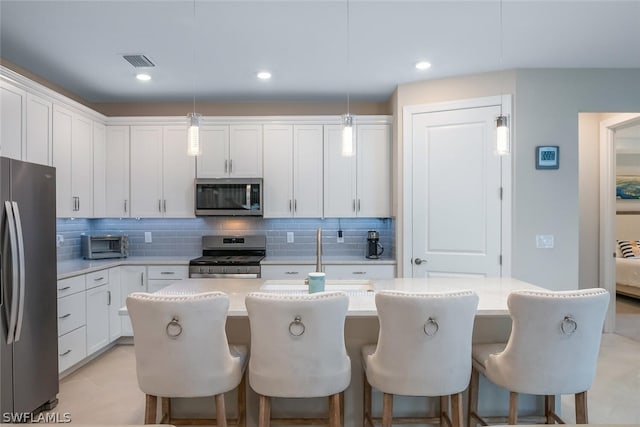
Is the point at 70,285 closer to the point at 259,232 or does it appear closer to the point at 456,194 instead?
the point at 259,232

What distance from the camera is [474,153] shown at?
3596mm

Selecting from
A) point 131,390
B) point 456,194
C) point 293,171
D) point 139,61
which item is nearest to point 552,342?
point 456,194

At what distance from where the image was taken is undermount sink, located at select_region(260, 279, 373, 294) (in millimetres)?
2438

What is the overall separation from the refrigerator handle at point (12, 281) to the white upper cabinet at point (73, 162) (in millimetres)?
1192

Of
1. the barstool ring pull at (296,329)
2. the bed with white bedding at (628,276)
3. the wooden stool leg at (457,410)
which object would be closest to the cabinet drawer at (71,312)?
the barstool ring pull at (296,329)

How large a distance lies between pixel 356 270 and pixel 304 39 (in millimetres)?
2236

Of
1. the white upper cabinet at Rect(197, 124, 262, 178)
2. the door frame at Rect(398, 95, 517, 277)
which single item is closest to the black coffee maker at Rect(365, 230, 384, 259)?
the door frame at Rect(398, 95, 517, 277)

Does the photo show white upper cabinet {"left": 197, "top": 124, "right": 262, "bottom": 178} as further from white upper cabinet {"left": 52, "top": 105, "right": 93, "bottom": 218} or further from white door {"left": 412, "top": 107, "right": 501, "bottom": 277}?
white door {"left": 412, "top": 107, "right": 501, "bottom": 277}

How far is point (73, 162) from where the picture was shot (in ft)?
12.0

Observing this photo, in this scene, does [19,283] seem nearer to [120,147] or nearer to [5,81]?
[5,81]

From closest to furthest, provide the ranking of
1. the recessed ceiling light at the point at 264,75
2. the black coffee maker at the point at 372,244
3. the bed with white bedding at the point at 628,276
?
the recessed ceiling light at the point at 264,75, the black coffee maker at the point at 372,244, the bed with white bedding at the point at 628,276

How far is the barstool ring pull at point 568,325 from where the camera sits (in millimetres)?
1688

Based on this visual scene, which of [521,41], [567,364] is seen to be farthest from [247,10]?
[567,364]

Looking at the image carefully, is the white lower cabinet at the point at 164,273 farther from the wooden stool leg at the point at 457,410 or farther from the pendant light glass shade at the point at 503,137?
the pendant light glass shade at the point at 503,137
